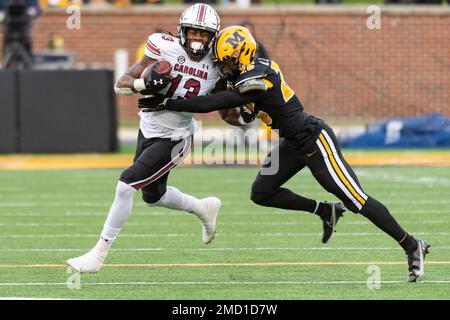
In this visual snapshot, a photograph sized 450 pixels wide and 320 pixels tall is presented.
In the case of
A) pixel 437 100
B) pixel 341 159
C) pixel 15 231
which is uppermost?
pixel 341 159

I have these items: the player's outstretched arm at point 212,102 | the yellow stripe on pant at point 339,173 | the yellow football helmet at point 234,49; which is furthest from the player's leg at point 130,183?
the yellow stripe on pant at point 339,173

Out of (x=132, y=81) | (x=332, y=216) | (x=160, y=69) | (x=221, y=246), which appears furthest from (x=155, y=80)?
(x=221, y=246)

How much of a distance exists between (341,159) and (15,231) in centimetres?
314

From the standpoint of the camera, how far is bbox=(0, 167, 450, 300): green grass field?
6.89m

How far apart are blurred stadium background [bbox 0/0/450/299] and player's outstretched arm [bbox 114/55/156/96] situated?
1.14 meters

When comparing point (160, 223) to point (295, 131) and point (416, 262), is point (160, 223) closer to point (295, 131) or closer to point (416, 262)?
point (295, 131)

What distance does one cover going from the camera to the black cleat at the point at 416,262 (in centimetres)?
708

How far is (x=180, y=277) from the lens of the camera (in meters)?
7.30

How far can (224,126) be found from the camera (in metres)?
18.0

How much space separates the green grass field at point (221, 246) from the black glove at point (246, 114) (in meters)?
0.95

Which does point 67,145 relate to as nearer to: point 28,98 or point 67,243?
point 28,98

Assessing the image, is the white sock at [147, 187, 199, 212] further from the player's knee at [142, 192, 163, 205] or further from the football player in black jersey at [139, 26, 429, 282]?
the football player in black jersey at [139, 26, 429, 282]
